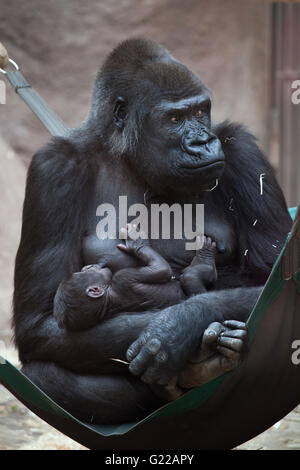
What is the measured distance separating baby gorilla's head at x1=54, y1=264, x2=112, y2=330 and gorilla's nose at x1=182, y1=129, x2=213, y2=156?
51cm

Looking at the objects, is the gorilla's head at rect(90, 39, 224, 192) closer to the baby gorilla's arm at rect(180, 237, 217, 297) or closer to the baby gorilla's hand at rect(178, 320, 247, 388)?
the baby gorilla's arm at rect(180, 237, 217, 297)

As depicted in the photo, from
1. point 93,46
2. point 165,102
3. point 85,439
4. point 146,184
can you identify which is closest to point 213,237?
point 146,184

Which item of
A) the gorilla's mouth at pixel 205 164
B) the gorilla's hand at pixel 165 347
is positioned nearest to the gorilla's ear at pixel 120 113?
the gorilla's mouth at pixel 205 164

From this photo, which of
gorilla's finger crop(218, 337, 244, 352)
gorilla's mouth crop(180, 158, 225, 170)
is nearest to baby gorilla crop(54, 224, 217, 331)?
gorilla's mouth crop(180, 158, 225, 170)

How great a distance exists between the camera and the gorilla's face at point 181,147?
8.46 ft

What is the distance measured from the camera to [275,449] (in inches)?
125

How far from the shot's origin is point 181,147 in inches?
104

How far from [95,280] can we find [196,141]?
57 centimetres

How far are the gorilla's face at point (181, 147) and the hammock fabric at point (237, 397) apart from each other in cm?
40

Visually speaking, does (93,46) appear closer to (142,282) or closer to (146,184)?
(146,184)

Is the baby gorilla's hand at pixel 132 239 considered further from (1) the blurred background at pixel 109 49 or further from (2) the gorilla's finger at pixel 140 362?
(1) the blurred background at pixel 109 49

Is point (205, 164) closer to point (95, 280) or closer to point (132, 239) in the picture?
point (132, 239)

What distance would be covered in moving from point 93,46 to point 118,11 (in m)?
0.31

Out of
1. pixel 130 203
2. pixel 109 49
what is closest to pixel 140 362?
pixel 130 203
